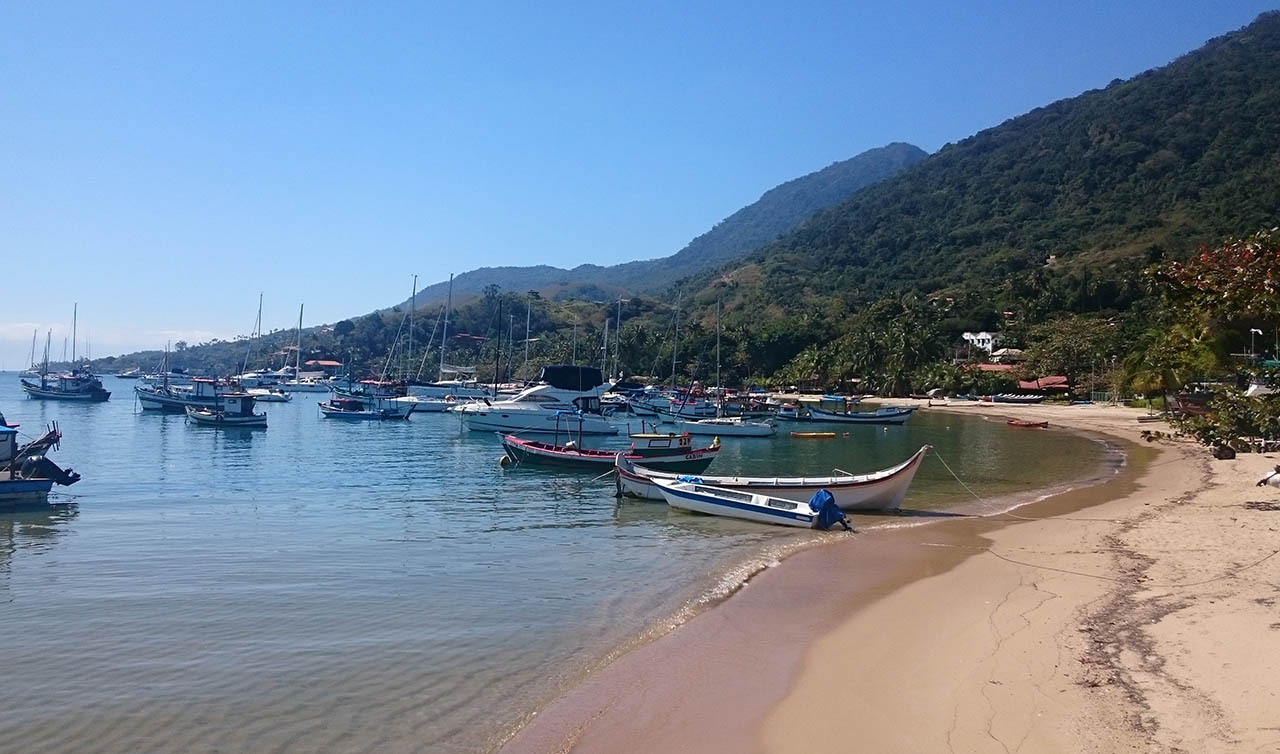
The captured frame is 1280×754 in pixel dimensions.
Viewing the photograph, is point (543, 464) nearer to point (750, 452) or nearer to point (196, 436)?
point (750, 452)

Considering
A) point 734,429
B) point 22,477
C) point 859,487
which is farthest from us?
point 734,429

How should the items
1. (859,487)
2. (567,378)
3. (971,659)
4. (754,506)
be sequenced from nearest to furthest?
(971,659)
(754,506)
(859,487)
(567,378)

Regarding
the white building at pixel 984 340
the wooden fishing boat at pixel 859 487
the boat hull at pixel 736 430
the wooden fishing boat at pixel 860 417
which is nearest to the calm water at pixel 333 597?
the wooden fishing boat at pixel 859 487

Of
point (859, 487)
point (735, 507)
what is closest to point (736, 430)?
point (859, 487)

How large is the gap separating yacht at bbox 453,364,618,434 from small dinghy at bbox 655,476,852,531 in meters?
26.8

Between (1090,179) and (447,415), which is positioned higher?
(1090,179)

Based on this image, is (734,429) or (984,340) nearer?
(734,429)

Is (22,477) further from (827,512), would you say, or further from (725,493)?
(827,512)

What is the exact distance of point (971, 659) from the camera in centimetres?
1135

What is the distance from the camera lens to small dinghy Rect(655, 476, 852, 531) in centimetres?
2273

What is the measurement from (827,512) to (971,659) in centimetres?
1133

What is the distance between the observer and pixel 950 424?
226 ft

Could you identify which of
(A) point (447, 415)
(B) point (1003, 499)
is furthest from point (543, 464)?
(A) point (447, 415)

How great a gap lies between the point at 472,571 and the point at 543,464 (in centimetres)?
1933
